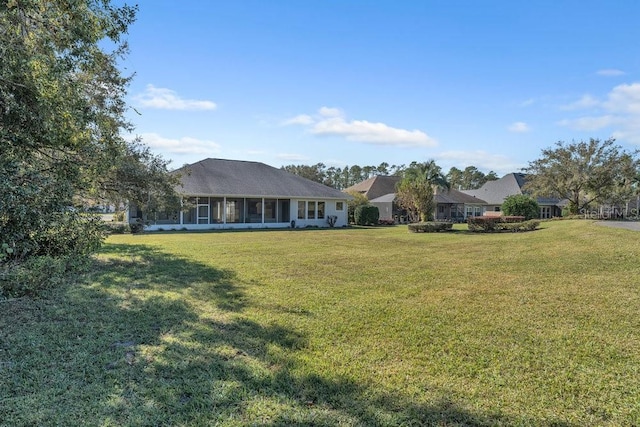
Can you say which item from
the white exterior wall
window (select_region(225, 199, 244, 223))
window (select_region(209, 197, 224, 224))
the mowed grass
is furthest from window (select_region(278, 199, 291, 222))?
the mowed grass

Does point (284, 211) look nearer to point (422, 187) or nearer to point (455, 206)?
point (422, 187)

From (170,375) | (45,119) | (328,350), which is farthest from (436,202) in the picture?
(45,119)

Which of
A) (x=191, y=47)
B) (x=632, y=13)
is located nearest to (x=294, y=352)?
(x=191, y=47)

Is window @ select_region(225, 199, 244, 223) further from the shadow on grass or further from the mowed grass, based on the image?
the shadow on grass

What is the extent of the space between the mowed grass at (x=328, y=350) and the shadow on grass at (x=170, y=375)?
0.02 m

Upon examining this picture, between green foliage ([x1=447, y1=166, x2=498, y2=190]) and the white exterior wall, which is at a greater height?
green foliage ([x1=447, y1=166, x2=498, y2=190])

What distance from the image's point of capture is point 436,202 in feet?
131

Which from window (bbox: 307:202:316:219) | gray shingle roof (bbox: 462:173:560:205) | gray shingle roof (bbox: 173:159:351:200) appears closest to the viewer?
gray shingle roof (bbox: 173:159:351:200)

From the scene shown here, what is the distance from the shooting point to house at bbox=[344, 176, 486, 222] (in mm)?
39375

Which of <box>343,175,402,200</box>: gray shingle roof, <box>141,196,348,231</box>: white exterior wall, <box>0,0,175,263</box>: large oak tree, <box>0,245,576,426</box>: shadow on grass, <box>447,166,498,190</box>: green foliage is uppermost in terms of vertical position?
<box>447,166,498,190</box>: green foliage

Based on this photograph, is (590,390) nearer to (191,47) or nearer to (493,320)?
(493,320)

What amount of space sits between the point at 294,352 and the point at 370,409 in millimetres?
1416

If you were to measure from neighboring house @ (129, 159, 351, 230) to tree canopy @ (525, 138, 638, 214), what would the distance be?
16670mm

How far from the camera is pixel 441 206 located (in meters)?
43.0
